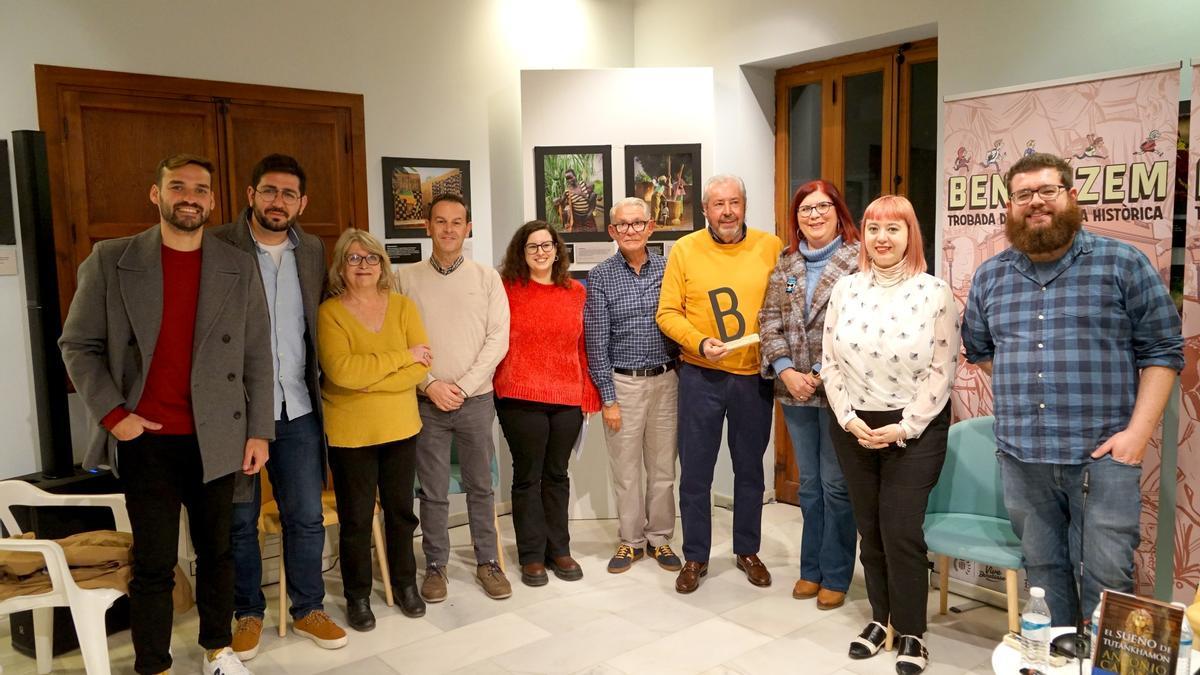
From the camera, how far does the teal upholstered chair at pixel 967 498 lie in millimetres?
3158

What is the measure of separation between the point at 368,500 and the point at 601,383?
107 cm

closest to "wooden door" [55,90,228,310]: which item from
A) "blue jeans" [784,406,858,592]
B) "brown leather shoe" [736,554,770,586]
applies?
"blue jeans" [784,406,858,592]

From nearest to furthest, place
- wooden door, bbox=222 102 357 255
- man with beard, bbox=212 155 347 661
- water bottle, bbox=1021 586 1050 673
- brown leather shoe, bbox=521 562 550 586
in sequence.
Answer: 1. water bottle, bbox=1021 586 1050 673
2. man with beard, bbox=212 155 347 661
3. brown leather shoe, bbox=521 562 550 586
4. wooden door, bbox=222 102 357 255

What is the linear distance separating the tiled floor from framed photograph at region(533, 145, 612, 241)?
1814 mm

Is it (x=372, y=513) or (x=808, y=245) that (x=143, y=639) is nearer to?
(x=372, y=513)

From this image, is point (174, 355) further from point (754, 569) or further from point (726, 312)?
point (754, 569)

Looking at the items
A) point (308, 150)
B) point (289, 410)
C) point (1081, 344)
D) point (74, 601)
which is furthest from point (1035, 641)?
point (308, 150)

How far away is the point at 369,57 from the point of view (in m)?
4.46

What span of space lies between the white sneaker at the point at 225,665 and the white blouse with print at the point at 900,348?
7.13 feet

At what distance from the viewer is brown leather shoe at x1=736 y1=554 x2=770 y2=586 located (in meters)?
3.84

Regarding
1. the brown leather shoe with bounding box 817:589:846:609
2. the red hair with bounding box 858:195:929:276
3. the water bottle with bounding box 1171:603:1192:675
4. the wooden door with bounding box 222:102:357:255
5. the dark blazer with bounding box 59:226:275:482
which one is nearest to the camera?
the water bottle with bounding box 1171:603:1192:675

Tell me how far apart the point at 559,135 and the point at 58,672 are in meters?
3.19

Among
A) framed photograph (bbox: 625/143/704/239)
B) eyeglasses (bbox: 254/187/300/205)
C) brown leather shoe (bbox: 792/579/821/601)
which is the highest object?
framed photograph (bbox: 625/143/704/239)

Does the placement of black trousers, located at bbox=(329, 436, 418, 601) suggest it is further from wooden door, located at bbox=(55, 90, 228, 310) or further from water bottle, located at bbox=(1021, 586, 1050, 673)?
water bottle, located at bbox=(1021, 586, 1050, 673)
